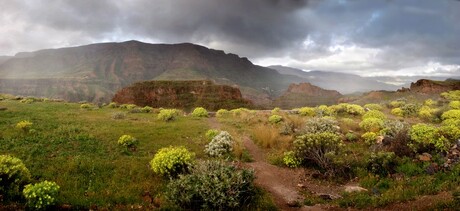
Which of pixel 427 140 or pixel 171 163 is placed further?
pixel 427 140

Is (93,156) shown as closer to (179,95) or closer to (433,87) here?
(433,87)

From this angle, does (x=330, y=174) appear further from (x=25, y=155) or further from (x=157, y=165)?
(x=25, y=155)

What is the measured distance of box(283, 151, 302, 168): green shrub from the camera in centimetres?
1370

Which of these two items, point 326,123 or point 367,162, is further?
point 326,123

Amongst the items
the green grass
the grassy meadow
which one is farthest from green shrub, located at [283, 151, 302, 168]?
the green grass

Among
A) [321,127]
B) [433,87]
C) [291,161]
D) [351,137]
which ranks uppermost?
[433,87]

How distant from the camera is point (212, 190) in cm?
891

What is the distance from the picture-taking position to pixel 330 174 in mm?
12258

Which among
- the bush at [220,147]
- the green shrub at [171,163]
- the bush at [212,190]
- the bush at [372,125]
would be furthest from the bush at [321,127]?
the bush at [212,190]

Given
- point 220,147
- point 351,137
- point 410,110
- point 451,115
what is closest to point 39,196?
point 220,147

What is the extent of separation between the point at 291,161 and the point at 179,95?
121185 millimetres

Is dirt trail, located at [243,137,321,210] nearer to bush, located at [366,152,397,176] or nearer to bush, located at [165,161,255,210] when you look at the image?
bush, located at [165,161,255,210]

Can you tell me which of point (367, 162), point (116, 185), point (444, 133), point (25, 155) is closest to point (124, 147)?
point (25, 155)

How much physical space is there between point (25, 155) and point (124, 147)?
4141mm
